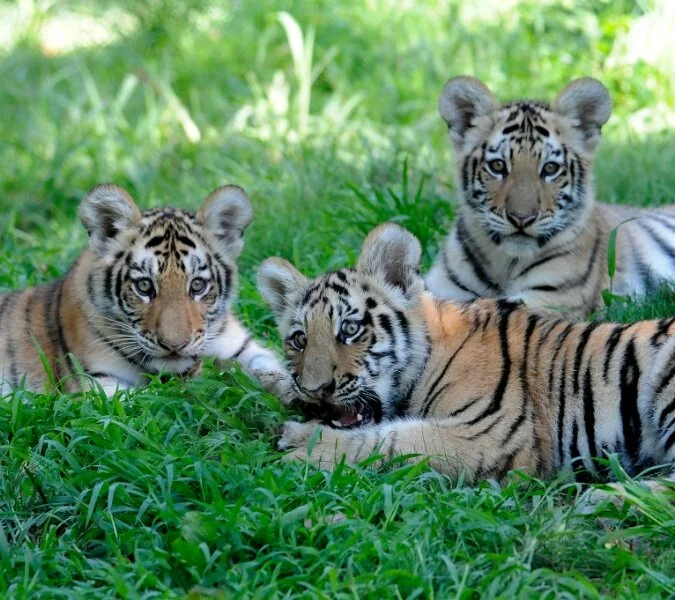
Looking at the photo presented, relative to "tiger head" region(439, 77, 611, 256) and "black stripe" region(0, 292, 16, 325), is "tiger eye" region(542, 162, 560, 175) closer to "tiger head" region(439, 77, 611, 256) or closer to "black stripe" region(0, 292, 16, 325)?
"tiger head" region(439, 77, 611, 256)

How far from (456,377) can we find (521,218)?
1.62 meters

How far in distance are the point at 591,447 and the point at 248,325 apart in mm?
2275

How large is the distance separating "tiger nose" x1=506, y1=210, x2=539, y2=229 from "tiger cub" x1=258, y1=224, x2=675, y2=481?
1173 millimetres

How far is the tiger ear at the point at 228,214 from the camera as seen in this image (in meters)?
5.48

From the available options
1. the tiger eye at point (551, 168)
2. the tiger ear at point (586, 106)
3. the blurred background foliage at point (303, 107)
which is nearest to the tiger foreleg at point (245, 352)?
the blurred background foliage at point (303, 107)

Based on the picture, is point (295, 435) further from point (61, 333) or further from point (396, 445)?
point (61, 333)

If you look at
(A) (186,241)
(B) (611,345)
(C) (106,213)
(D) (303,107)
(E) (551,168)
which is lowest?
(B) (611,345)

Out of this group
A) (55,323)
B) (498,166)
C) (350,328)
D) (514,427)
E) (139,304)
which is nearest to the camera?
(514,427)

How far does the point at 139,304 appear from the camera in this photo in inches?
205

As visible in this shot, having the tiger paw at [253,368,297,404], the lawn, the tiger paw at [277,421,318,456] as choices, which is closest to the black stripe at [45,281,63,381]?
the lawn

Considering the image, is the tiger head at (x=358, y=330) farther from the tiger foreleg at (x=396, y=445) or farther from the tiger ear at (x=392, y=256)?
the tiger foreleg at (x=396, y=445)

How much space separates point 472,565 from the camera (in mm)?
3416

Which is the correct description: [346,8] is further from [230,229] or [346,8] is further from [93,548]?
[93,548]

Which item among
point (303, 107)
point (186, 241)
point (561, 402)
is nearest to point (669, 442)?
point (561, 402)
